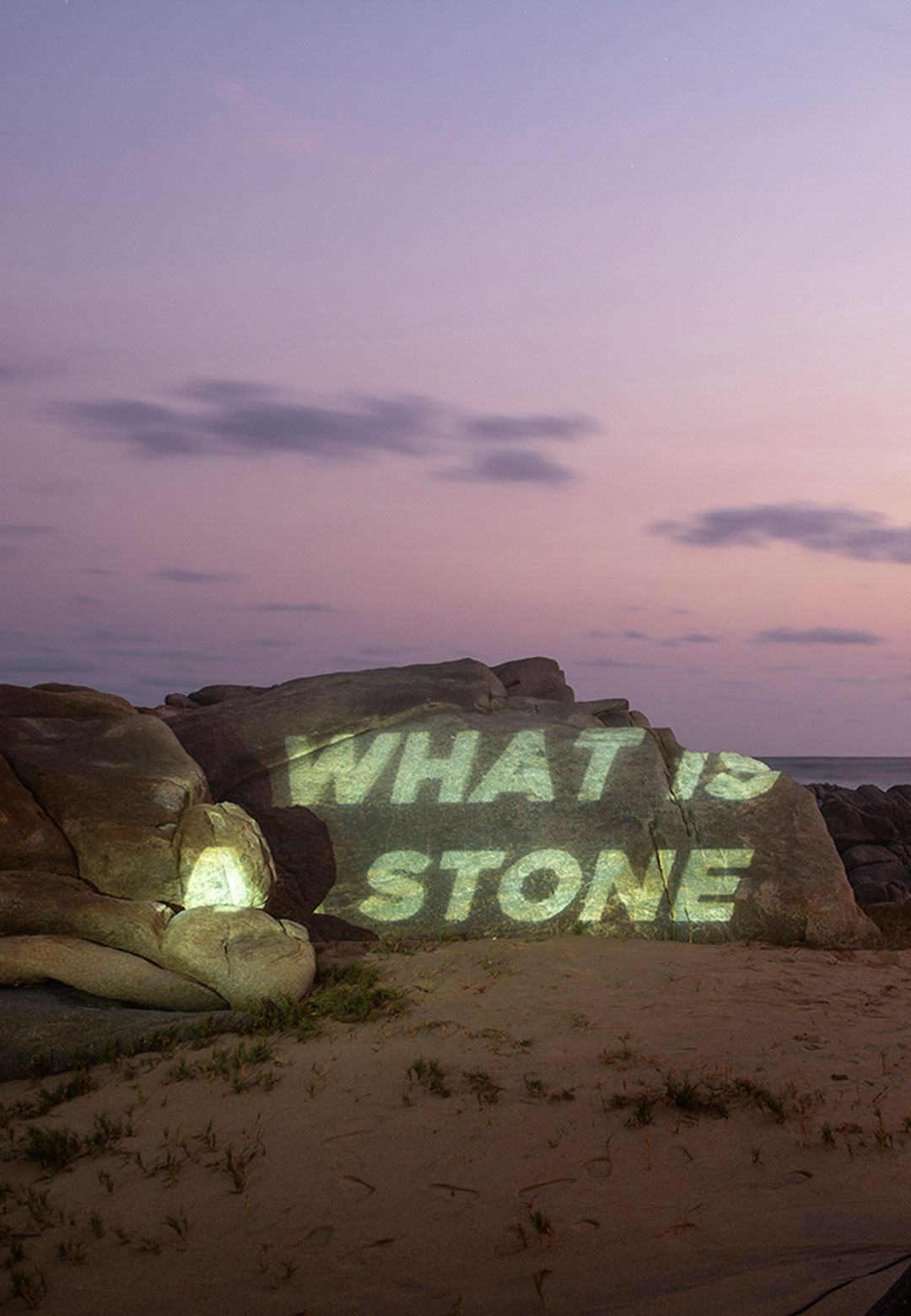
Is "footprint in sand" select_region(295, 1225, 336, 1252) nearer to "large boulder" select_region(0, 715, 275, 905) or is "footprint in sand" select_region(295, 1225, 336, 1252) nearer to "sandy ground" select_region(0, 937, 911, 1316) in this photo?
"sandy ground" select_region(0, 937, 911, 1316)

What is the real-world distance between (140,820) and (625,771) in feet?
20.2

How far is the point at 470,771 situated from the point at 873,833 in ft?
47.0

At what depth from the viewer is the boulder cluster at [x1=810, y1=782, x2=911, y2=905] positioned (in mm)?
20219

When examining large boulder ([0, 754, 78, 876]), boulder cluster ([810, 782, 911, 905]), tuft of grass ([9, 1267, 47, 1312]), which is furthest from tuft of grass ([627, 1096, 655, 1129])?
boulder cluster ([810, 782, 911, 905])

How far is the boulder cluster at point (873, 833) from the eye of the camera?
2022cm

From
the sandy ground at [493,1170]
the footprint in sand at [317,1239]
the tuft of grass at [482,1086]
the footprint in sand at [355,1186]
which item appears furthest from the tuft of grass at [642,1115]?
the footprint in sand at [317,1239]

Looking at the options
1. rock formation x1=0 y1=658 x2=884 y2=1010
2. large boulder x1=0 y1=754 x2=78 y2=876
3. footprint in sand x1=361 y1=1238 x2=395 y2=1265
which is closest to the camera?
footprint in sand x1=361 y1=1238 x2=395 y2=1265

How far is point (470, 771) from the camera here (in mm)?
12383

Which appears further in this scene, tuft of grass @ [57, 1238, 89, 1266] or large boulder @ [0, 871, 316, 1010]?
large boulder @ [0, 871, 316, 1010]

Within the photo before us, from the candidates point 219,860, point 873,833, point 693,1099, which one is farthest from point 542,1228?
point 873,833

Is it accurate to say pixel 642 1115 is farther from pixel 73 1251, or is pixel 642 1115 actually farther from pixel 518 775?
pixel 518 775

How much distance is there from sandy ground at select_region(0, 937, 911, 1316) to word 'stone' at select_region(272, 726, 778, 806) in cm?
439

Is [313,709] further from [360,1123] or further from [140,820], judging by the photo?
[360,1123]

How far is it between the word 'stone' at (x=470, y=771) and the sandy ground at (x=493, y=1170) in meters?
4.39
